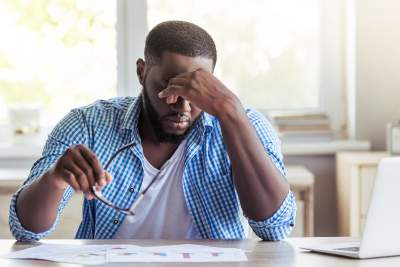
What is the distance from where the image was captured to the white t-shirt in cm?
212

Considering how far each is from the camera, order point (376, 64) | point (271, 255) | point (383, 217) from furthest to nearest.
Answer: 1. point (376, 64)
2. point (271, 255)
3. point (383, 217)

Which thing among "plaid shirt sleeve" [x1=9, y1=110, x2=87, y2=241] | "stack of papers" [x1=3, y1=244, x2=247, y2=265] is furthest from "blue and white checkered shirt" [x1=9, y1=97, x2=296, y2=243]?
"stack of papers" [x1=3, y1=244, x2=247, y2=265]

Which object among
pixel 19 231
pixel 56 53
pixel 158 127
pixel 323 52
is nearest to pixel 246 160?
pixel 158 127

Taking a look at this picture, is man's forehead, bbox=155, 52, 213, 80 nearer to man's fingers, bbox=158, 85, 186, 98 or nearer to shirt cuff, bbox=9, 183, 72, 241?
man's fingers, bbox=158, 85, 186, 98

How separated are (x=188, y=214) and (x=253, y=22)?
181 cm

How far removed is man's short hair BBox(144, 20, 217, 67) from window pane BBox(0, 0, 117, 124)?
162 cm

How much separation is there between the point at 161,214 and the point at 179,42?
1.44 ft

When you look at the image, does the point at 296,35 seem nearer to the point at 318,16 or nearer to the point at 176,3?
the point at 318,16

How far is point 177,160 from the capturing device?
2172 mm

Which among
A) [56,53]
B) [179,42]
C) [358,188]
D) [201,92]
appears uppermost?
[179,42]

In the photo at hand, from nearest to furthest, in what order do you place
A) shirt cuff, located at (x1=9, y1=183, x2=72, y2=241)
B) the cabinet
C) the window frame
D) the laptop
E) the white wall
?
the laptop < shirt cuff, located at (x1=9, y1=183, x2=72, y2=241) < the cabinet < the white wall < the window frame

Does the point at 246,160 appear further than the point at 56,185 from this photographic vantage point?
Yes

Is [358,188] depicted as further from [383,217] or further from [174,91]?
[383,217]

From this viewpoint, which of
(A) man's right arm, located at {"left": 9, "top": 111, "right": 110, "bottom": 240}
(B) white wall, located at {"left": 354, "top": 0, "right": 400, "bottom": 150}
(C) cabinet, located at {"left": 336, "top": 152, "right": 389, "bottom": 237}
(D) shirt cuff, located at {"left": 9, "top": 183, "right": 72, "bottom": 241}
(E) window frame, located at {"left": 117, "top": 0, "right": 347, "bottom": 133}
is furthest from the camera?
(E) window frame, located at {"left": 117, "top": 0, "right": 347, "bottom": 133}
